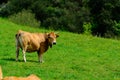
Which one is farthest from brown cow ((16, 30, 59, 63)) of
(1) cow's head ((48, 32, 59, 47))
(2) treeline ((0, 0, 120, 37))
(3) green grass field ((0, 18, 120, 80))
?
(2) treeline ((0, 0, 120, 37))

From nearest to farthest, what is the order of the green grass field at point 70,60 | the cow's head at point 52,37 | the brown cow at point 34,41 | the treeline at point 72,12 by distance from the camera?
the green grass field at point 70,60 → the cow's head at point 52,37 → the brown cow at point 34,41 → the treeline at point 72,12

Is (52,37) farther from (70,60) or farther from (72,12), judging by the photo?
(72,12)

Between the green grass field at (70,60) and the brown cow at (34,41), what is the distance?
21.2 inches

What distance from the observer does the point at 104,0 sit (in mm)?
49719

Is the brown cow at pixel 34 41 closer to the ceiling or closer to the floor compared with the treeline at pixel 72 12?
closer to the ceiling

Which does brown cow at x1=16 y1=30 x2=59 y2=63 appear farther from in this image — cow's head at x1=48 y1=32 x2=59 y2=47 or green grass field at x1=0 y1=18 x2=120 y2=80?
green grass field at x1=0 y1=18 x2=120 y2=80

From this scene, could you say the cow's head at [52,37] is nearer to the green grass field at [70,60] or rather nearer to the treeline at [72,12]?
the green grass field at [70,60]

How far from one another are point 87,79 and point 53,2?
41.6 m

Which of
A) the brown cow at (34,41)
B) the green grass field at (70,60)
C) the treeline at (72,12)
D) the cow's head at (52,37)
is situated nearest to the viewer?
the green grass field at (70,60)

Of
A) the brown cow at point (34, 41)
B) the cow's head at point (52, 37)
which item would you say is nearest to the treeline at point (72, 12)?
the brown cow at point (34, 41)

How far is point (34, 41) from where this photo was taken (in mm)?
15914

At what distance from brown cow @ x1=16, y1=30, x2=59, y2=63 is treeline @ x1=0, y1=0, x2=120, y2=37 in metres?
31.6

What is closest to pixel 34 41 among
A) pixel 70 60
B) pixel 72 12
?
pixel 70 60

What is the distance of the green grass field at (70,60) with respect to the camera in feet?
46.3
